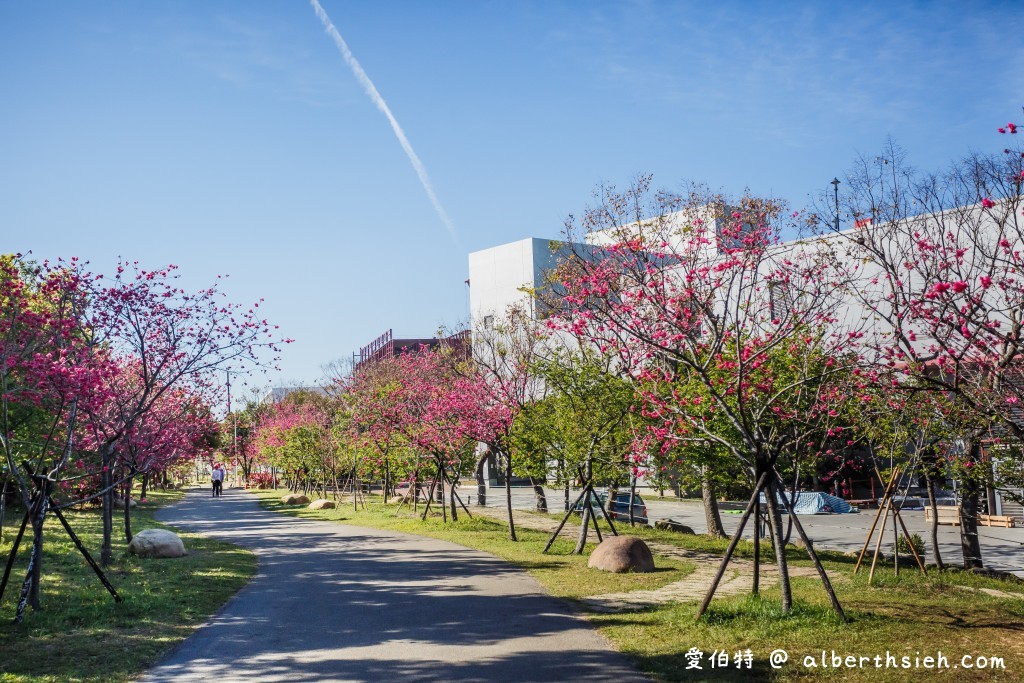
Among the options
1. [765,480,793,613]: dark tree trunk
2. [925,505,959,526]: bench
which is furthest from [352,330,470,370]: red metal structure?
[765,480,793,613]: dark tree trunk

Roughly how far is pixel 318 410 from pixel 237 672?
38330 millimetres

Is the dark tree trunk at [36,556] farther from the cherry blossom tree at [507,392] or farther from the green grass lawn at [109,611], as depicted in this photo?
the cherry blossom tree at [507,392]

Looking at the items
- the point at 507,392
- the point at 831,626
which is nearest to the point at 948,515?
Result: the point at 507,392

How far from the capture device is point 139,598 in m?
11.8

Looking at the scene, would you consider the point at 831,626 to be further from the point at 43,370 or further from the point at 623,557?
the point at 43,370

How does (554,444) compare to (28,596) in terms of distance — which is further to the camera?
(554,444)

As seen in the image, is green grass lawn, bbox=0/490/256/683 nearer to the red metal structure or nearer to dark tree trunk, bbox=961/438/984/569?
dark tree trunk, bbox=961/438/984/569

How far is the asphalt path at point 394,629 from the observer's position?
8.06 metres

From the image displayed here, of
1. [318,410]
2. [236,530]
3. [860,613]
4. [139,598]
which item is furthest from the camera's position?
[318,410]

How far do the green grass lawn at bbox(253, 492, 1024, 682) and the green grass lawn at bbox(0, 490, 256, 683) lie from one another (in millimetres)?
5452

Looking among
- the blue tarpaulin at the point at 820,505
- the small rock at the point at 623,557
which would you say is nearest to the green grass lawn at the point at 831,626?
the small rock at the point at 623,557

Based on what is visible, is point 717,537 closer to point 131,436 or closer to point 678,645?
point 678,645

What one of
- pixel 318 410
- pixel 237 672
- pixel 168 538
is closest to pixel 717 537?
pixel 168 538

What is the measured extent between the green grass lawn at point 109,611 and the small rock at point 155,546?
30cm
